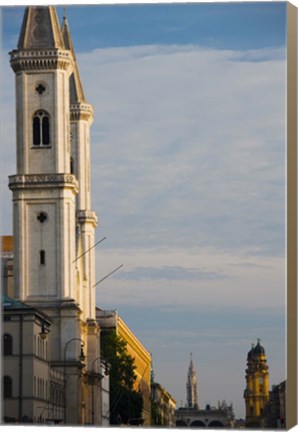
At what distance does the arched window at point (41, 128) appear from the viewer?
225 ft

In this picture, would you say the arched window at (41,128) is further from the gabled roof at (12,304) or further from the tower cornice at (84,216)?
the tower cornice at (84,216)

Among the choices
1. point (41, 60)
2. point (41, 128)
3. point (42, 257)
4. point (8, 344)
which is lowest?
point (8, 344)

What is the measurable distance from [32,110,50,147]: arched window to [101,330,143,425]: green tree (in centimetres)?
1678

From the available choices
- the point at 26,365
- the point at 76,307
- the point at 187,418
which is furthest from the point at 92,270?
the point at 187,418

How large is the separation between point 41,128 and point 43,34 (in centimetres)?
452

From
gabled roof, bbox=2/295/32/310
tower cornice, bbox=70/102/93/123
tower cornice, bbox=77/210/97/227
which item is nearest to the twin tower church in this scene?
gabled roof, bbox=2/295/32/310

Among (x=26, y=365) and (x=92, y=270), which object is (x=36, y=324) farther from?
(x=92, y=270)

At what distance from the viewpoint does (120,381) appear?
8988 centimetres

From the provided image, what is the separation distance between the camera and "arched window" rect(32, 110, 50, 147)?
6844cm

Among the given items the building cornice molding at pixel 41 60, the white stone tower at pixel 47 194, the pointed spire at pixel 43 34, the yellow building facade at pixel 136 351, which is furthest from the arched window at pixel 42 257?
the yellow building facade at pixel 136 351

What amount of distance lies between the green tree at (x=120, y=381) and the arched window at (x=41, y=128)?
1678 cm

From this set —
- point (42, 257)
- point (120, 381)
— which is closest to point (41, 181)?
point (42, 257)

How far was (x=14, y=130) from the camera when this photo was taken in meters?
65.9

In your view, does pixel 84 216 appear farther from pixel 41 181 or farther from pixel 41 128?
pixel 41 128
